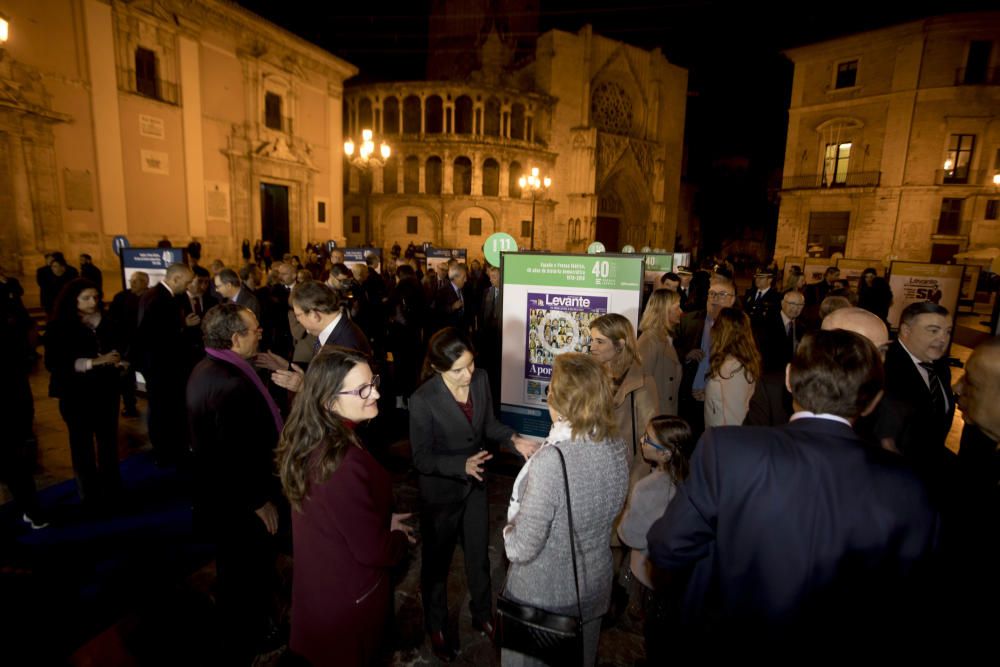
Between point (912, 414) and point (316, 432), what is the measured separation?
2.99 metres

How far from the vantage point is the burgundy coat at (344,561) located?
1929mm

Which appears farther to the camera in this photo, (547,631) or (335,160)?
(335,160)

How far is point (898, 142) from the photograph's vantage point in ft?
80.0

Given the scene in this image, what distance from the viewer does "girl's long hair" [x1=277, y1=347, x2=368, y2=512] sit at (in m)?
1.95

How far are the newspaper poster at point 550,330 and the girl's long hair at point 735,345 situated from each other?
3.12 feet

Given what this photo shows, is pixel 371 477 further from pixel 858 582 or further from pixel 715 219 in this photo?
pixel 715 219

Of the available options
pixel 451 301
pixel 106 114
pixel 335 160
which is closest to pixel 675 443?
pixel 451 301

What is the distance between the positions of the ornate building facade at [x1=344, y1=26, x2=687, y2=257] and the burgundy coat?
3176cm

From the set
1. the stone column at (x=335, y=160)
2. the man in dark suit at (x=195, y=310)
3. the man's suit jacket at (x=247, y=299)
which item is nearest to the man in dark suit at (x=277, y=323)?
the man's suit jacket at (x=247, y=299)

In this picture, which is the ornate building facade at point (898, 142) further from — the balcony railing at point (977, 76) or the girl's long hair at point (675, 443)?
the girl's long hair at point (675, 443)

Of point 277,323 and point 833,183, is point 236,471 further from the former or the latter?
point 833,183

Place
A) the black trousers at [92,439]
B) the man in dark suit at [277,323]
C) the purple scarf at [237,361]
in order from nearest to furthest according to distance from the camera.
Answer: the purple scarf at [237,361], the black trousers at [92,439], the man in dark suit at [277,323]

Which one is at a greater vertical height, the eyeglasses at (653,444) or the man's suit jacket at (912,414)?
the man's suit jacket at (912,414)

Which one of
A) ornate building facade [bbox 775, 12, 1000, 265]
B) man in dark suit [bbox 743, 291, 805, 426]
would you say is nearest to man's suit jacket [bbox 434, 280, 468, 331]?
man in dark suit [bbox 743, 291, 805, 426]
